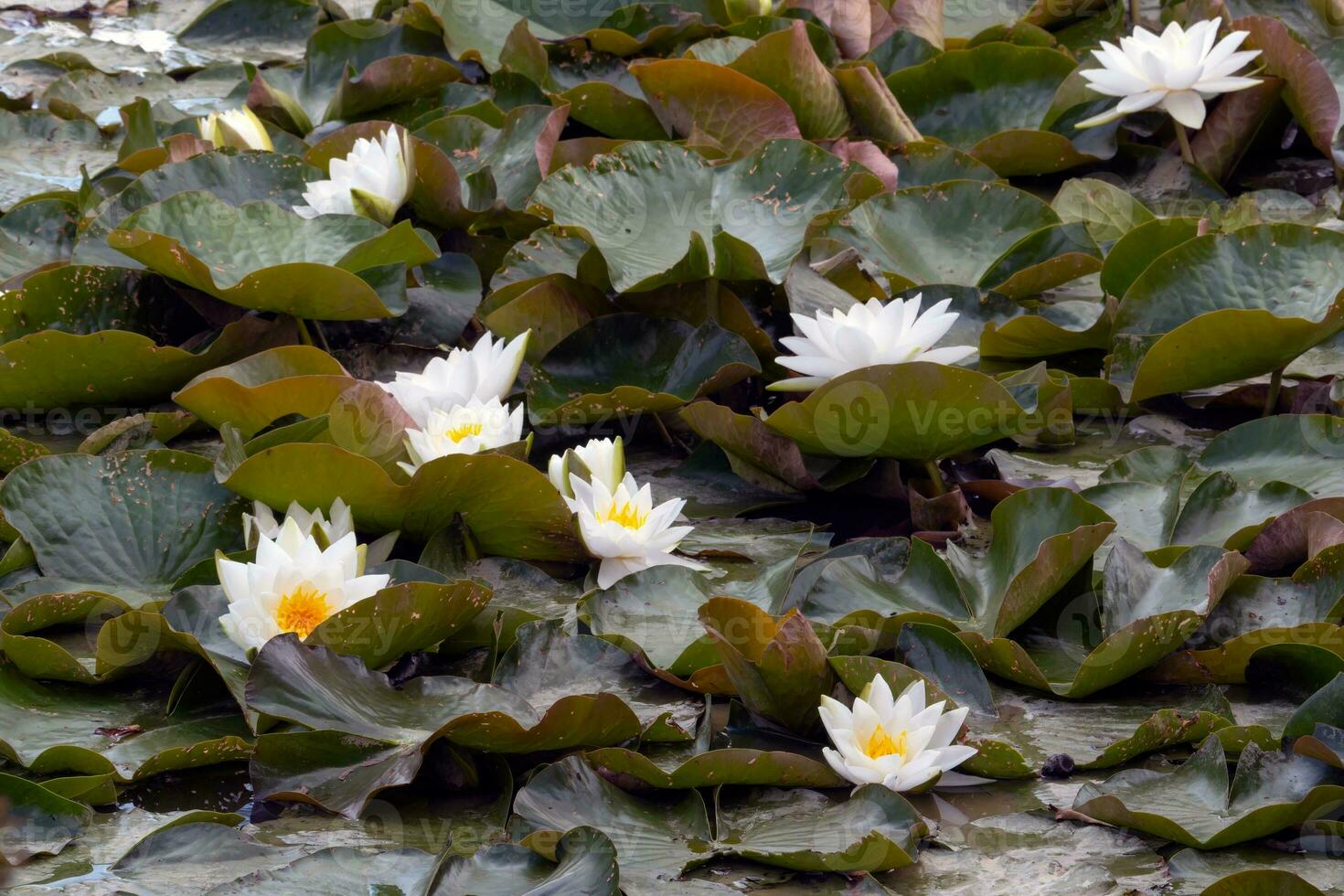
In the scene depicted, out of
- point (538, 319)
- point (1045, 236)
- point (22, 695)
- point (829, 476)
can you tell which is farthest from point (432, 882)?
point (1045, 236)

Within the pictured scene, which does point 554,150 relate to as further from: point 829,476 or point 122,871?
point 122,871

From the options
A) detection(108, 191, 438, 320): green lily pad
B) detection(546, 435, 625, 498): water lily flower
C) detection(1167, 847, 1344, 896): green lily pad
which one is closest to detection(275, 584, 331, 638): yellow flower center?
detection(546, 435, 625, 498): water lily flower

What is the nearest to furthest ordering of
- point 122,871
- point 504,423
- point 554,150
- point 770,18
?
point 122,871 < point 504,423 < point 554,150 < point 770,18

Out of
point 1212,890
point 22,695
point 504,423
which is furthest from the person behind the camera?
point 504,423

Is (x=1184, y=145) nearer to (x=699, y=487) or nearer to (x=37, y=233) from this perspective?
(x=699, y=487)

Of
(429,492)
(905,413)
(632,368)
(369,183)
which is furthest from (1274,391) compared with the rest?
(369,183)

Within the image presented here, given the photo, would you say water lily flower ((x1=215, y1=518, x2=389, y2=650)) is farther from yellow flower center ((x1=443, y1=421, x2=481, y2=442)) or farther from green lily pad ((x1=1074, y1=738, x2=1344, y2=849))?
green lily pad ((x1=1074, y1=738, x2=1344, y2=849))

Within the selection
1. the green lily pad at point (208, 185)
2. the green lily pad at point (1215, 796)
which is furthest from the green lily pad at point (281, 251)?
the green lily pad at point (1215, 796)
